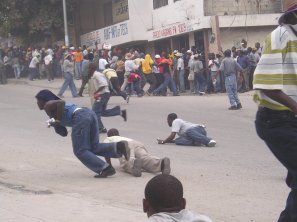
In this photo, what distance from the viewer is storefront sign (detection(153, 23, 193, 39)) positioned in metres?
29.2

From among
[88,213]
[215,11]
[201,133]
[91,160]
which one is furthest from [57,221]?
[215,11]

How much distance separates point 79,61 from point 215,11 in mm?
6784

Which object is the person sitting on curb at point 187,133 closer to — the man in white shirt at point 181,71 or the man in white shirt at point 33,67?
the man in white shirt at point 181,71

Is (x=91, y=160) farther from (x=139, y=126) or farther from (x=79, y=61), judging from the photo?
(x=79, y=61)

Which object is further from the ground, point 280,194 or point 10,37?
point 10,37

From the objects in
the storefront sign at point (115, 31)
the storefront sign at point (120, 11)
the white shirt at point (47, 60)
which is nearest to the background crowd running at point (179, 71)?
the white shirt at point (47, 60)

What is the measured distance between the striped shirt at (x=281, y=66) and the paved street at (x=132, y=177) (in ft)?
9.55

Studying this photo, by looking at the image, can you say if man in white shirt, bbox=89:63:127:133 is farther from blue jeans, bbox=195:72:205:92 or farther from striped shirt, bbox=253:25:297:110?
striped shirt, bbox=253:25:297:110

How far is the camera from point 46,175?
34.4 ft

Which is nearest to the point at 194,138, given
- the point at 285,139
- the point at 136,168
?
the point at 136,168

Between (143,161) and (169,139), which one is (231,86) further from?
(143,161)

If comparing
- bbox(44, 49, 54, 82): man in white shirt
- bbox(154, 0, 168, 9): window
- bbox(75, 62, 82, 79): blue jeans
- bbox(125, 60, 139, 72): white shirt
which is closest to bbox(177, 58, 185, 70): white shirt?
bbox(125, 60, 139, 72): white shirt

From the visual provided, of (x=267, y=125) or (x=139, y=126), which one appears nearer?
(x=267, y=125)

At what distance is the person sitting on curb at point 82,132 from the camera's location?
9.83 metres
